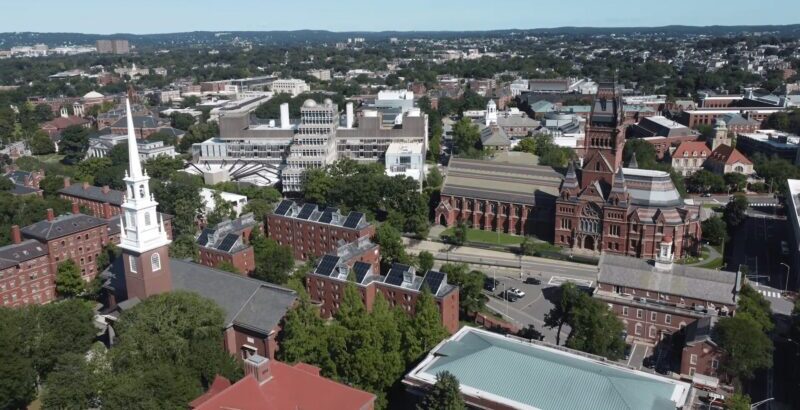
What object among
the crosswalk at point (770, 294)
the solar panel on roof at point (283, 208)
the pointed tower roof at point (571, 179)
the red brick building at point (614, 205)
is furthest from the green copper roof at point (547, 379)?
the solar panel on roof at point (283, 208)

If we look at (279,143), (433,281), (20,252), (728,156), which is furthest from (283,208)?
(728,156)

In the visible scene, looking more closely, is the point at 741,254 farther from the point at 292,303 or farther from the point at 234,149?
the point at 234,149

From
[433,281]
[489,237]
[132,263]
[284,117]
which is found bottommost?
[489,237]

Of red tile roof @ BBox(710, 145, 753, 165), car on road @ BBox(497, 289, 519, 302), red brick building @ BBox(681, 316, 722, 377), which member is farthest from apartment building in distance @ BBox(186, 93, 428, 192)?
red brick building @ BBox(681, 316, 722, 377)

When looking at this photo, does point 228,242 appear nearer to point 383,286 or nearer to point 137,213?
point 137,213

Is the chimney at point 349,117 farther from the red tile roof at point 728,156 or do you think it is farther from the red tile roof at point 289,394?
the red tile roof at point 289,394

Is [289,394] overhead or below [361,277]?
below
